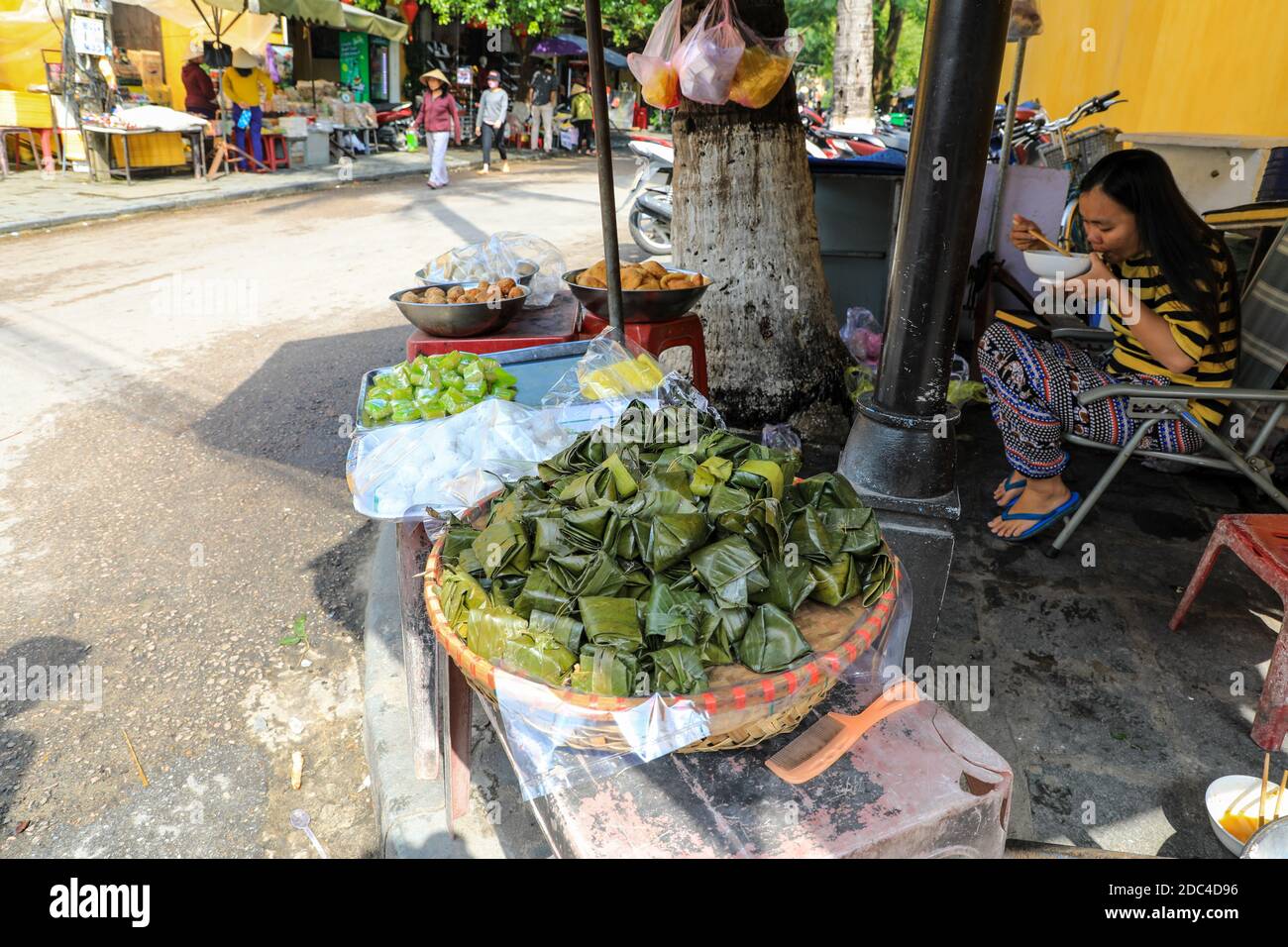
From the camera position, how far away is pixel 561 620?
5.29 ft

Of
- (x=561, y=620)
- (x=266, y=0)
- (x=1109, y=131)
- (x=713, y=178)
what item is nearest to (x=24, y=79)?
(x=266, y=0)

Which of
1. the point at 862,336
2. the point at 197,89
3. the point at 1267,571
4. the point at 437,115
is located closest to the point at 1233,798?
the point at 1267,571

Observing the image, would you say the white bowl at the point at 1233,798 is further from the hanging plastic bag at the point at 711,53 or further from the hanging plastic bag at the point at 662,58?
the hanging plastic bag at the point at 662,58

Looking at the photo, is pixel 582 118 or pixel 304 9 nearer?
pixel 304 9

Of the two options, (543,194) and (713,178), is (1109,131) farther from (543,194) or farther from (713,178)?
(543,194)

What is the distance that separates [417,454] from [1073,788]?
80.8 inches

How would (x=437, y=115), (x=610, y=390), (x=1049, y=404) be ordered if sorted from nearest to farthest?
(x=610, y=390), (x=1049, y=404), (x=437, y=115)

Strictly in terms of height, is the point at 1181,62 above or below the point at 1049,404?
above

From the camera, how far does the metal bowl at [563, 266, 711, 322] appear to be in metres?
3.34

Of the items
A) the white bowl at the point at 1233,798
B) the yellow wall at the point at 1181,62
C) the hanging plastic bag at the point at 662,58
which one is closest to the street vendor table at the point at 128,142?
the hanging plastic bag at the point at 662,58

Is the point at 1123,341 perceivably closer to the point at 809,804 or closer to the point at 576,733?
the point at 809,804

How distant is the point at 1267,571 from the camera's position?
2473 mm

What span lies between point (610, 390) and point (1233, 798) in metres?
2.00

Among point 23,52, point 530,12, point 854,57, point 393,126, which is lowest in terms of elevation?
point 393,126
